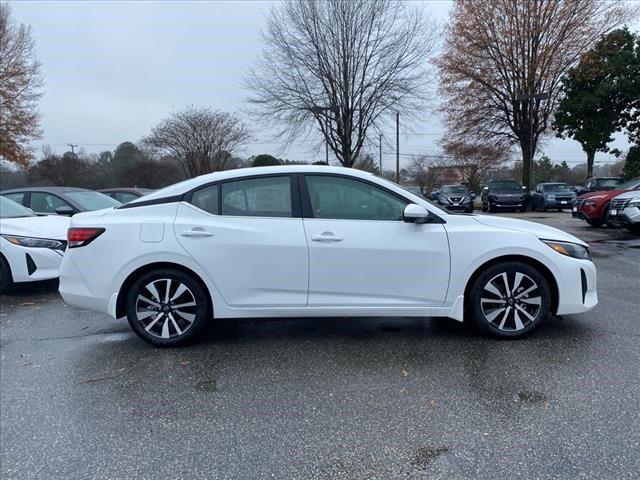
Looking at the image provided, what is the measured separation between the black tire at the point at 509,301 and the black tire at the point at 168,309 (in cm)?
236

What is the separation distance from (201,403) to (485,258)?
248cm

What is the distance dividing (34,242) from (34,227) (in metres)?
0.33

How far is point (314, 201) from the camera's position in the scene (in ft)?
12.1

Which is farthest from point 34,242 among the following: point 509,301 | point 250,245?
point 509,301

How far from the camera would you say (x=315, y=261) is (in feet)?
11.6

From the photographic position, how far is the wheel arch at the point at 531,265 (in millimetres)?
3596

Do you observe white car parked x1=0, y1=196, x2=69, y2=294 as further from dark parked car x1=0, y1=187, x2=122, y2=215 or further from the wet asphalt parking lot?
dark parked car x1=0, y1=187, x2=122, y2=215

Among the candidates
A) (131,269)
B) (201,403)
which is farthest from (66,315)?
(201,403)

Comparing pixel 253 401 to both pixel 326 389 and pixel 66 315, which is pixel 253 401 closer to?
pixel 326 389

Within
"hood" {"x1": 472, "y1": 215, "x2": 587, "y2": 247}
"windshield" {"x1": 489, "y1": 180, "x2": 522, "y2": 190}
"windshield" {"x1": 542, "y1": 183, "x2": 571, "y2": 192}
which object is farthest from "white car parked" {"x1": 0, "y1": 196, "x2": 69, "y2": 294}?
"windshield" {"x1": 542, "y1": 183, "x2": 571, "y2": 192}

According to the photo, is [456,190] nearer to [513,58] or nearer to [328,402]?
[513,58]

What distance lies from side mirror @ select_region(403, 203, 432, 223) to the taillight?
2611 millimetres

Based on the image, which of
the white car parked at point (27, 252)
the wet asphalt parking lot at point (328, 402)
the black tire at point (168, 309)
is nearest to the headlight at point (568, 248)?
the wet asphalt parking lot at point (328, 402)

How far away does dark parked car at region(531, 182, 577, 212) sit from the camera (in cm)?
2106
